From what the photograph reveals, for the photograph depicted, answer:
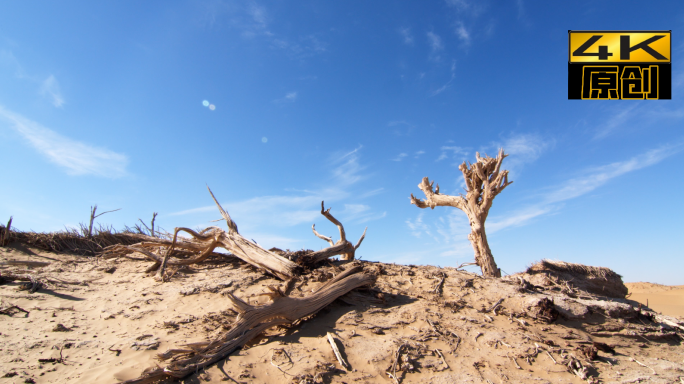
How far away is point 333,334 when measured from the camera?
16.6ft

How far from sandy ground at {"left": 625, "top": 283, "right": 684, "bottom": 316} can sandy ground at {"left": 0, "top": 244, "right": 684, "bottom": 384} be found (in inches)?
489

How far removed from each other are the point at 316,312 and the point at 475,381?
8.25 feet

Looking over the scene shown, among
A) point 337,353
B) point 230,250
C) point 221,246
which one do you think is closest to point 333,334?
point 337,353

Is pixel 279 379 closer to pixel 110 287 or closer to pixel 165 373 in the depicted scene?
pixel 165 373

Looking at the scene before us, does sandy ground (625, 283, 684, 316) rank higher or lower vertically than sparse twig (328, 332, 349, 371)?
higher

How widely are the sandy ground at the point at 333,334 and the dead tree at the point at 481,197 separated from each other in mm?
4897

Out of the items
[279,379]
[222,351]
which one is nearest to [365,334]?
[279,379]

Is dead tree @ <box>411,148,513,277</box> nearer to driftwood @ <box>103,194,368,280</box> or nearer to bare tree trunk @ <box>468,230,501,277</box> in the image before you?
bare tree trunk @ <box>468,230,501,277</box>

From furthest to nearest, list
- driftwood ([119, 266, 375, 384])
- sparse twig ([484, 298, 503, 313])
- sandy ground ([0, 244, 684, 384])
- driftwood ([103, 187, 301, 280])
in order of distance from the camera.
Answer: driftwood ([103, 187, 301, 280])
sparse twig ([484, 298, 503, 313])
sandy ground ([0, 244, 684, 384])
driftwood ([119, 266, 375, 384])

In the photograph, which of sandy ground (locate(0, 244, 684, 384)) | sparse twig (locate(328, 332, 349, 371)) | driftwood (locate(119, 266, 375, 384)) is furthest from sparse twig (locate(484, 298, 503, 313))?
sparse twig (locate(328, 332, 349, 371))

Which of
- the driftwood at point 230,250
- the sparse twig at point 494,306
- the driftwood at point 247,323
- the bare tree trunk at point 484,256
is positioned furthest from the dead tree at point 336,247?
the bare tree trunk at point 484,256

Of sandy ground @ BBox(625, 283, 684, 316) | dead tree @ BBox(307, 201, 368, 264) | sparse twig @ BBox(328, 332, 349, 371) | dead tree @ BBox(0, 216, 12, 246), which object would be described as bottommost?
sparse twig @ BBox(328, 332, 349, 371)

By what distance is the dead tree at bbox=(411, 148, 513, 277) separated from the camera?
1179 centimetres

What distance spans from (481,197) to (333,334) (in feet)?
30.6
